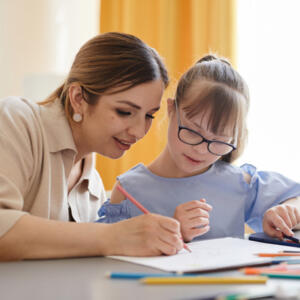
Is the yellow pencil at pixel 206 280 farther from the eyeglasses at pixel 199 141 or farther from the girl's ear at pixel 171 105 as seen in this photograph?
the girl's ear at pixel 171 105

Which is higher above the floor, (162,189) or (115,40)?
(115,40)

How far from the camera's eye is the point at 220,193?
1.42 meters

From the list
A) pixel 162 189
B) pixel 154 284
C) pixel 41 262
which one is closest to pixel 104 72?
pixel 162 189

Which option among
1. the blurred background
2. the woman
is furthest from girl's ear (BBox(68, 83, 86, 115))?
the blurred background

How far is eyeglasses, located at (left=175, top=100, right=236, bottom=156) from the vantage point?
4.00 ft

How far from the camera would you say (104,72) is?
1170 mm

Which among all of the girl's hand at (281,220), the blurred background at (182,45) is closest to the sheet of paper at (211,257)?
the girl's hand at (281,220)

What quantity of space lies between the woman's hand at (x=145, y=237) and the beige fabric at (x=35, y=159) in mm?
199

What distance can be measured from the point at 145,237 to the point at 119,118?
0.38 meters

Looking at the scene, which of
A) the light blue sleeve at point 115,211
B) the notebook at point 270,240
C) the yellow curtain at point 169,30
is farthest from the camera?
the yellow curtain at point 169,30

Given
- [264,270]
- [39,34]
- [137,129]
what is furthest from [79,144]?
[39,34]

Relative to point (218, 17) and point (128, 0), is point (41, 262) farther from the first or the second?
point (128, 0)

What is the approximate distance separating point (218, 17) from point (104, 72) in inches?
67.9

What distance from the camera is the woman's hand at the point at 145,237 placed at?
0.88 meters
